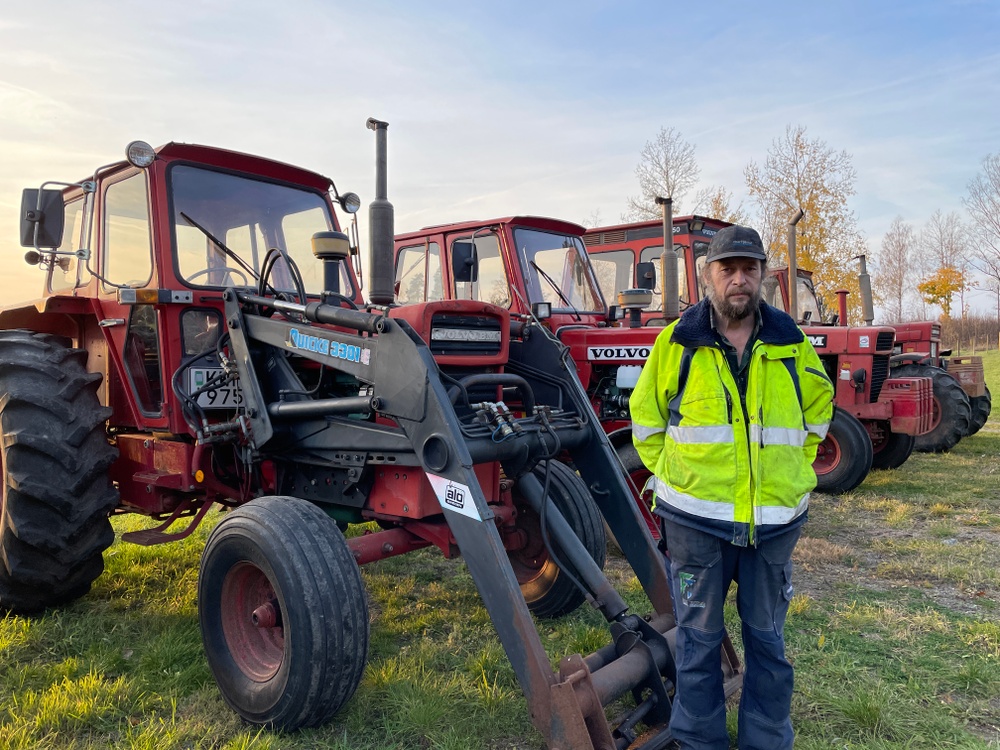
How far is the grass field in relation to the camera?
2.92 m

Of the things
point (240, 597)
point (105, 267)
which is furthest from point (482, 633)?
point (105, 267)

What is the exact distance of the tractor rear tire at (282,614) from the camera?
277cm

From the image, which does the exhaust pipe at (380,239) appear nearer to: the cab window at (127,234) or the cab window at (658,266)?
the cab window at (127,234)

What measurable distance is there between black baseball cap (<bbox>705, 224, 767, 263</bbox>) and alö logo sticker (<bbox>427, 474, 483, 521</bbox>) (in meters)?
1.27

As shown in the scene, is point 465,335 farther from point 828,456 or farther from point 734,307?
point 828,456

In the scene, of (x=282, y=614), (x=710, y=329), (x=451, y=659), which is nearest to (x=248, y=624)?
(x=282, y=614)

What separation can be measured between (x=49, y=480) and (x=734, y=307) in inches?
132

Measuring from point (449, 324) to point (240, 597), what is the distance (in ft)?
4.98

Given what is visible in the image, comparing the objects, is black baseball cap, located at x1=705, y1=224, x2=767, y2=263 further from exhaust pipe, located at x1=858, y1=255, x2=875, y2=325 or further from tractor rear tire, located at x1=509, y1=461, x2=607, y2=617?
exhaust pipe, located at x1=858, y1=255, x2=875, y2=325

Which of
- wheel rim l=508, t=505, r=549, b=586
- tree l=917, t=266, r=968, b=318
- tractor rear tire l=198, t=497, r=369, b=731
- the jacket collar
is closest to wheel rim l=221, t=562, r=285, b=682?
tractor rear tire l=198, t=497, r=369, b=731

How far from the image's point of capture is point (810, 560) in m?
5.18

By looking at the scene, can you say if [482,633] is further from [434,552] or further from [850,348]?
[850,348]

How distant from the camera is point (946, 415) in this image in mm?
9961

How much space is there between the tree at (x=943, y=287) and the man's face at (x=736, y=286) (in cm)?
3058
